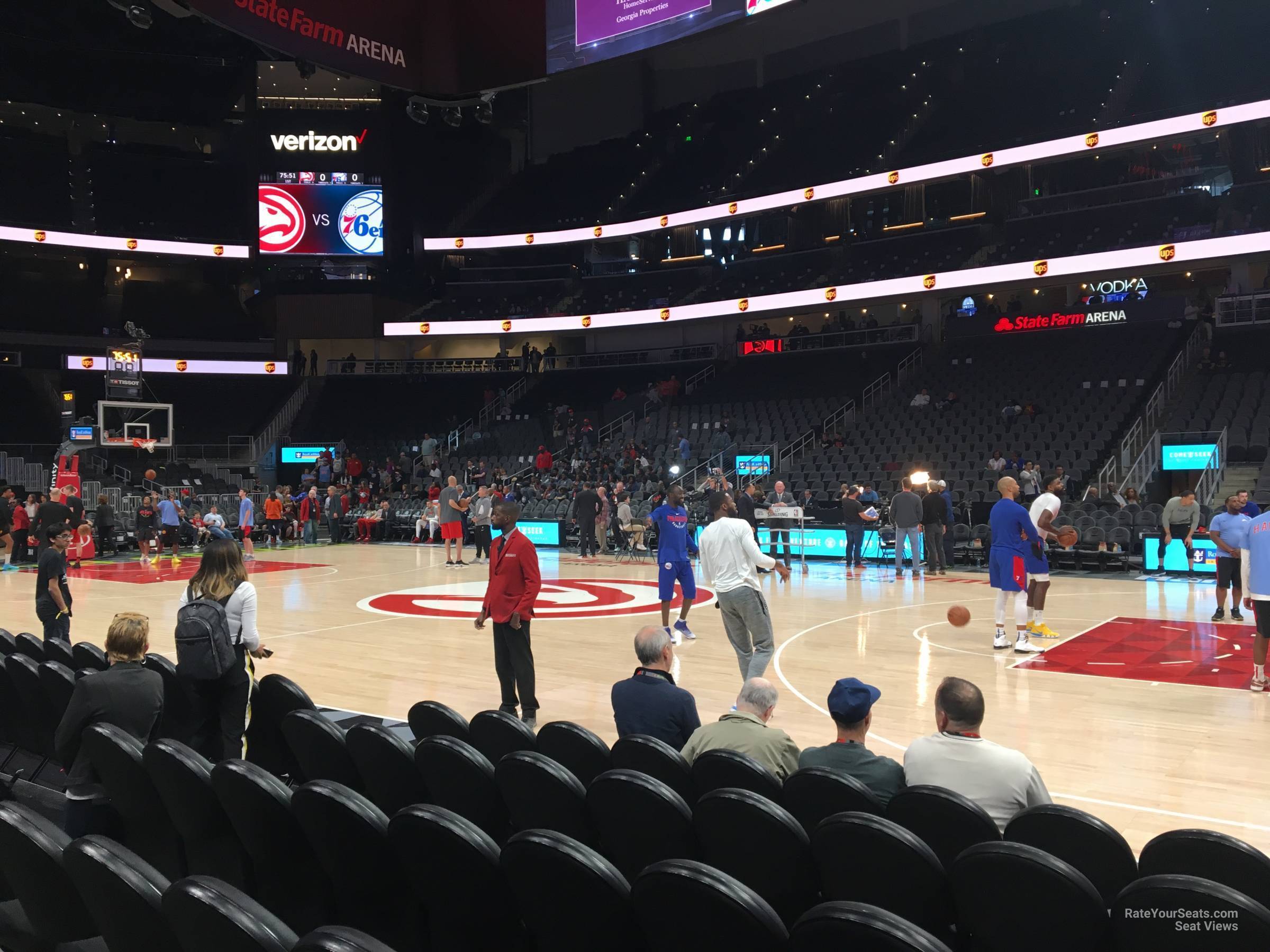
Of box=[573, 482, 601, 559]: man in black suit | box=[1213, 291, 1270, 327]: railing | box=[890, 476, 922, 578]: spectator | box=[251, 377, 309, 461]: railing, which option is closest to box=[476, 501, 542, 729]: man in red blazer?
box=[890, 476, 922, 578]: spectator

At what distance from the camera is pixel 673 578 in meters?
11.0

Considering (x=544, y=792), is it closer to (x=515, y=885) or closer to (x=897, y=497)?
(x=515, y=885)

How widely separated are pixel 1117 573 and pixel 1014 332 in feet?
41.0

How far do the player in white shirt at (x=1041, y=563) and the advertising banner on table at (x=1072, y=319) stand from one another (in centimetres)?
1664

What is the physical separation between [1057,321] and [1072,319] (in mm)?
384

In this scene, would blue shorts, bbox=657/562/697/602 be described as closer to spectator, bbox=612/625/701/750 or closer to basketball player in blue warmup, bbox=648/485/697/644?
basketball player in blue warmup, bbox=648/485/697/644

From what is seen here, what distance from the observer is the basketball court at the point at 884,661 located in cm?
631

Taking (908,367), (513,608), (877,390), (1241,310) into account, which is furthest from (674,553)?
(908,367)

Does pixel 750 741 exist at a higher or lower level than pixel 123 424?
lower

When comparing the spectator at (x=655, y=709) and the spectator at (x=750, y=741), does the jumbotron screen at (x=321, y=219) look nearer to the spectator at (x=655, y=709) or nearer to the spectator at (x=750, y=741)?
the spectator at (x=655, y=709)

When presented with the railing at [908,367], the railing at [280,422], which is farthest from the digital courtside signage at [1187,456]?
the railing at [280,422]

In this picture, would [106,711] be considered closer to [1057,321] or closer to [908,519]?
[908,519]

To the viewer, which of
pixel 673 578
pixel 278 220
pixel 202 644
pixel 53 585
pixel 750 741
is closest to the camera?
pixel 750 741

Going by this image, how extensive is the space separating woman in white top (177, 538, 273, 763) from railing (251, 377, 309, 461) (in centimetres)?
3233
